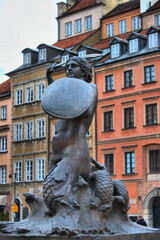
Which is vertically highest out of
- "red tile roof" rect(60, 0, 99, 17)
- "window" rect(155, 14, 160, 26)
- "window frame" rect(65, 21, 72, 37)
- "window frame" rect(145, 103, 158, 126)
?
"red tile roof" rect(60, 0, 99, 17)

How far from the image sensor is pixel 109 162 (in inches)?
1620

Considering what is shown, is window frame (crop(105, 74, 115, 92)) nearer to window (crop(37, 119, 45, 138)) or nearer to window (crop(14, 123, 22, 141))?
window (crop(37, 119, 45, 138))

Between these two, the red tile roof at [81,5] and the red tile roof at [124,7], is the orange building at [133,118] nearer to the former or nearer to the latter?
the red tile roof at [124,7]

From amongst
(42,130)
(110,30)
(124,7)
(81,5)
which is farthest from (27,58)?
(124,7)

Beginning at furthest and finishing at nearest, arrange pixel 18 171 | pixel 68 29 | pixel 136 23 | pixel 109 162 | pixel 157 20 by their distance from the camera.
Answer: pixel 68 29 < pixel 18 171 < pixel 136 23 < pixel 157 20 < pixel 109 162

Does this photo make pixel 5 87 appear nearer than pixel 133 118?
No

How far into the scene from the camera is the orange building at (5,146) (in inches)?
1901

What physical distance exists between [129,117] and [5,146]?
14133 mm

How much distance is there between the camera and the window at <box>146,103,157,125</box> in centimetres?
3878

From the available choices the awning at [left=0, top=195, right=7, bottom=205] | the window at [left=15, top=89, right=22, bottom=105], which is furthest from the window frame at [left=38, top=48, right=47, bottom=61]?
the awning at [left=0, top=195, right=7, bottom=205]

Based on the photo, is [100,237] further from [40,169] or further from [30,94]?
[30,94]

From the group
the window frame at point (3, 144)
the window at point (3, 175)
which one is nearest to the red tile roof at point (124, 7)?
the window frame at point (3, 144)

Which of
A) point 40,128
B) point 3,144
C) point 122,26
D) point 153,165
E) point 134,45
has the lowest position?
point 153,165

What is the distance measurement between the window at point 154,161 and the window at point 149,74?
4.91 meters
